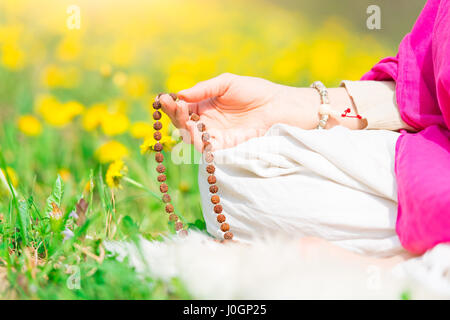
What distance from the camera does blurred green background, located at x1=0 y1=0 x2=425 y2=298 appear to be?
98 cm

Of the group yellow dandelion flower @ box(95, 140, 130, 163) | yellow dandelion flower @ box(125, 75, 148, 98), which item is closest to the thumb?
yellow dandelion flower @ box(95, 140, 130, 163)

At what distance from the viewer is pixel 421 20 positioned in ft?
3.55

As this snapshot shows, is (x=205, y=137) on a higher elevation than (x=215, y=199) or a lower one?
higher

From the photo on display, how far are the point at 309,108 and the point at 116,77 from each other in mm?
1058

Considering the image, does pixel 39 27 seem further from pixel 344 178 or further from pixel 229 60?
pixel 344 178

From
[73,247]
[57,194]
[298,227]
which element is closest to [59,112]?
[57,194]

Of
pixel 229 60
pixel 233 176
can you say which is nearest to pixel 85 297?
pixel 233 176

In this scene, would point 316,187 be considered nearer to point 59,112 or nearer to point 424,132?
point 424,132

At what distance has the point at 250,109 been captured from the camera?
3.74 feet

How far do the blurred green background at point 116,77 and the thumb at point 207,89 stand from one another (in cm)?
14

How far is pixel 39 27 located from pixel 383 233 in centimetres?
305

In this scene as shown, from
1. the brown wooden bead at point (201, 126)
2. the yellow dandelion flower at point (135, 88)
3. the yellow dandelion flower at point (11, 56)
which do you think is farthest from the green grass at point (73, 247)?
the yellow dandelion flower at point (11, 56)

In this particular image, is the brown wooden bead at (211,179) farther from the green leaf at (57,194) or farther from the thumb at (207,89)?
the green leaf at (57,194)

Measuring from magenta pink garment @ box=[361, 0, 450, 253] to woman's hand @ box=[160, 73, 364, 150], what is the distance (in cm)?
19
